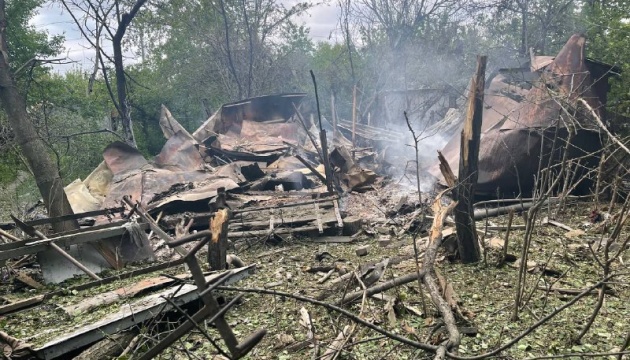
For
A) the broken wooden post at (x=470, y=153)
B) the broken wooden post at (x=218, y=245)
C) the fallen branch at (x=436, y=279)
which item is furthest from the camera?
the broken wooden post at (x=218, y=245)

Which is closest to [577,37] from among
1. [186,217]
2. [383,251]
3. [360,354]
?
[383,251]

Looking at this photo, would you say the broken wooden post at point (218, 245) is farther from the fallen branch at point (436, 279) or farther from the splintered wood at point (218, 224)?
the fallen branch at point (436, 279)

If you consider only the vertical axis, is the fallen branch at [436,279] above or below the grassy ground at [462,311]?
above

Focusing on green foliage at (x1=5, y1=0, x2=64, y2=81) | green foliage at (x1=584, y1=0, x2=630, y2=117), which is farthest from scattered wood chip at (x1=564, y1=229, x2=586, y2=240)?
green foliage at (x1=5, y1=0, x2=64, y2=81)

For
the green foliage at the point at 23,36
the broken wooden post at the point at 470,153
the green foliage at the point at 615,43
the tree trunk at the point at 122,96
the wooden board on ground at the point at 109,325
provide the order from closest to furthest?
1. the wooden board on ground at the point at 109,325
2. the broken wooden post at the point at 470,153
3. the green foliage at the point at 615,43
4. the tree trunk at the point at 122,96
5. the green foliage at the point at 23,36

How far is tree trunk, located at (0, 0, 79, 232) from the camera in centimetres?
777

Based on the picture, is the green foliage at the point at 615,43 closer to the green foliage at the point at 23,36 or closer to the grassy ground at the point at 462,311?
the grassy ground at the point at 462,311

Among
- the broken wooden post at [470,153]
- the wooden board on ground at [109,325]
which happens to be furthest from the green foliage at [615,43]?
the wooden board on ground at [109,325]

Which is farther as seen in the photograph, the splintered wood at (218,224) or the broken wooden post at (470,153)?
the splintered wood at (218,224)

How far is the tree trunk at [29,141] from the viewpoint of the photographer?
7.77 m

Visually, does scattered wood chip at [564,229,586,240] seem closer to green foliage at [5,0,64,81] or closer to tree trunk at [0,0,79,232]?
tree trunk at [0,0,79,232]

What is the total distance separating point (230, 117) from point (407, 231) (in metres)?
9.92

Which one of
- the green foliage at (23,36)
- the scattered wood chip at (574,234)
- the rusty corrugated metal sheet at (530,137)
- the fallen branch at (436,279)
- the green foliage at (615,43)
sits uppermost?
the green foliage at (23,36)

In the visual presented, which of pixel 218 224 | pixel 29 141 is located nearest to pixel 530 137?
pixel 218 224
